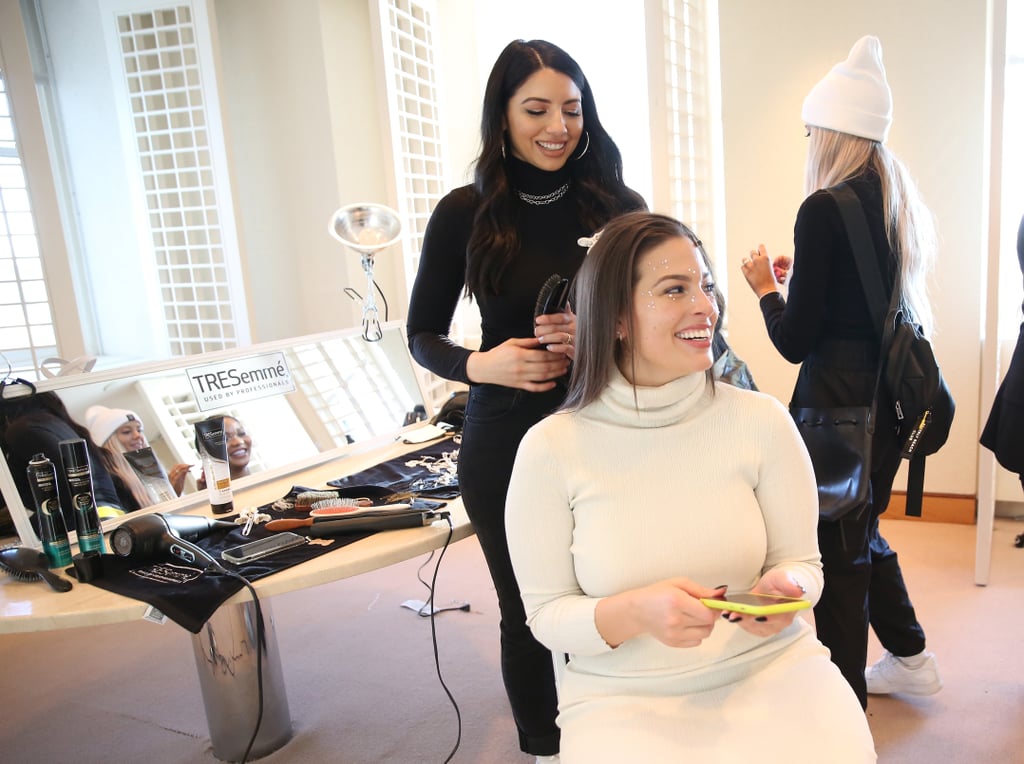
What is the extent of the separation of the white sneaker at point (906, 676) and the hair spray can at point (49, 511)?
6.30ft

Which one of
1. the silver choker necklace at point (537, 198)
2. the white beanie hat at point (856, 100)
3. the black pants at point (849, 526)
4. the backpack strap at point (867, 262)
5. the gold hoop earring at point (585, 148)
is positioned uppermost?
the white beanie hat at point (856, 100)

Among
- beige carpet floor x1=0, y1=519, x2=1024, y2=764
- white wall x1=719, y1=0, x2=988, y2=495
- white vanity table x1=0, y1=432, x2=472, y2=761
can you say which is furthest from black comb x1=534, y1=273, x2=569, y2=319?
white wall x1=719, y1=0, x2=988, y2=495

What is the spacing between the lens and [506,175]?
153 cm

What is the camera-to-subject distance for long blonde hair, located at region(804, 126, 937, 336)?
5.44ft

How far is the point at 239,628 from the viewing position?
6.30 feet

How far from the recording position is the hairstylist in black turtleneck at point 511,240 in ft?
4.81

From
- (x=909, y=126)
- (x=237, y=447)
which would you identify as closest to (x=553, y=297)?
(x=237, y=447)

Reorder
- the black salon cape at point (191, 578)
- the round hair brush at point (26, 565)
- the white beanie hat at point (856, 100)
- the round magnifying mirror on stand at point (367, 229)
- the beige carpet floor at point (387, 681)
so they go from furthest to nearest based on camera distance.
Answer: the round magnifying mirror on stand at point (367, 229) < the beige carpet floor at point (387, 681) < the white beanie hat at point (856, 100) < the round hair brush at point (26, 565) < the black salon cape at point (191, 578)

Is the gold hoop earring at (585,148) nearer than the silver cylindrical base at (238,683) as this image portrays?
Yes

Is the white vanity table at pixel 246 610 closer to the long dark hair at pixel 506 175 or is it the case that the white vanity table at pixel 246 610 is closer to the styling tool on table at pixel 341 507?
the styling tool on table at pixel 341 507

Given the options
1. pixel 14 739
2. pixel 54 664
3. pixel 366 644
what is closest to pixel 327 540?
Result: pixel 366 644

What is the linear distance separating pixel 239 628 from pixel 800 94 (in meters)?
2.99

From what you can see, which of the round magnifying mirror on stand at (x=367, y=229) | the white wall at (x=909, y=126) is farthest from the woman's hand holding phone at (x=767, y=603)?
the white wall at (x=909, y=126)

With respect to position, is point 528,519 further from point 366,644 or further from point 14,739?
point 14,739
